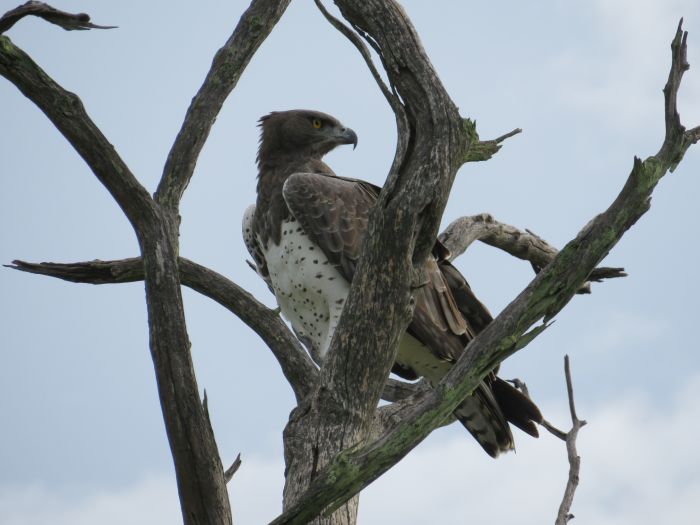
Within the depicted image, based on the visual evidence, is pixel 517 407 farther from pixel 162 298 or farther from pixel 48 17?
pixel 48 17

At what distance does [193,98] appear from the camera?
5.51 metres

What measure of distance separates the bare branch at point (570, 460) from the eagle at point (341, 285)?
506 millimetres

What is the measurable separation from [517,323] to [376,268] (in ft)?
2.28

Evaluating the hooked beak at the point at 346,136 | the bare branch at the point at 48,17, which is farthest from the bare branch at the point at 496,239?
the bare branch at the point at 48,17

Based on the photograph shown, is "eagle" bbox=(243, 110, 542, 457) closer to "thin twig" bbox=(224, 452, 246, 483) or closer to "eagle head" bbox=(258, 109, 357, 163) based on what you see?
"eagle head" bbox=(258, 109, 357, 163)

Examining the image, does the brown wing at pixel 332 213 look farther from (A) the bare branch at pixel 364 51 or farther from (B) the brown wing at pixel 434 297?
(A) the bare branch at pixel 364 51

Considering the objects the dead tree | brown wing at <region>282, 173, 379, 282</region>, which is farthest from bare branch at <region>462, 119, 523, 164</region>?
brown wing at <region>282, 173, 379, 282</region>

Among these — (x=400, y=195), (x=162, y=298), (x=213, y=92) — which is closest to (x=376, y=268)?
(x=400, y=195)

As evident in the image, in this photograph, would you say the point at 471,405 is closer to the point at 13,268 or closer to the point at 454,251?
the point at 454,251

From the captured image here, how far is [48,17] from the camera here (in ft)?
15.2

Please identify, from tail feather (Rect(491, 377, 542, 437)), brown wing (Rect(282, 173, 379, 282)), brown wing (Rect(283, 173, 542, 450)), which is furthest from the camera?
brown wing (Rect(282, 173, 379, 282))

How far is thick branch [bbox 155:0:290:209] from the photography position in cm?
494

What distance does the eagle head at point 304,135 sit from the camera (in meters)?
8.02

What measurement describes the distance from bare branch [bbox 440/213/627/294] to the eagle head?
123 centimetres
